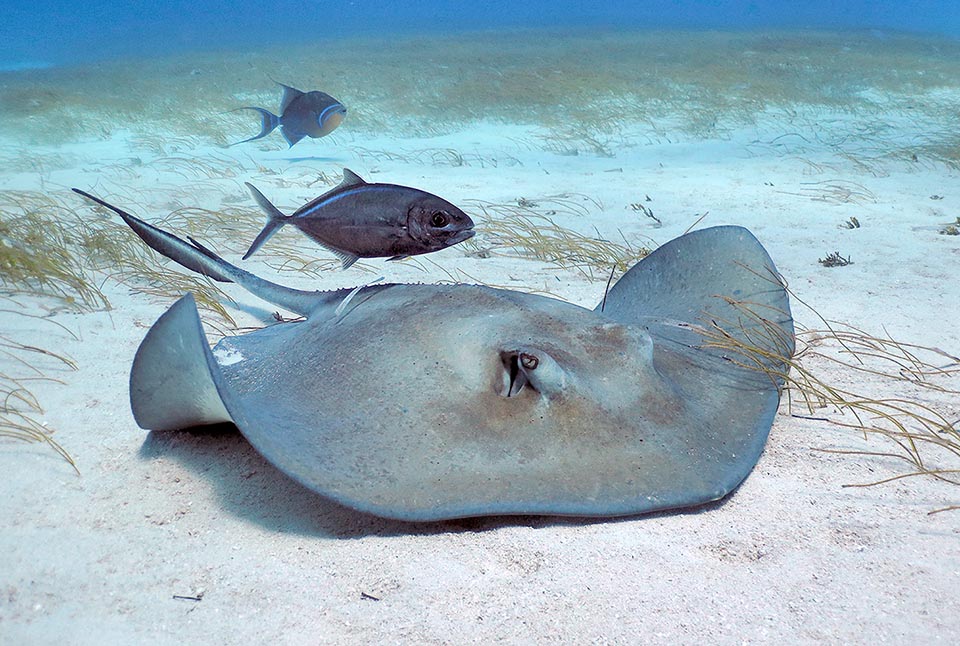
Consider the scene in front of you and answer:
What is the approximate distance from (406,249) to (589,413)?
1.19 meters

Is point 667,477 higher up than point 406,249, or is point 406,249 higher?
point 406,249

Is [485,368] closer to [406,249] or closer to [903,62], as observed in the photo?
[406,249]

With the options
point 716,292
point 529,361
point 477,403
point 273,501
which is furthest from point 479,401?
point 716,292

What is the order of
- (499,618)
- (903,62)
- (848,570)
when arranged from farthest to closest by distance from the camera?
(903,62), (848,570), (499,618)

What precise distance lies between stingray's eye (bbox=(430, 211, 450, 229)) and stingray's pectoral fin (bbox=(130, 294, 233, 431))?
3.50ft

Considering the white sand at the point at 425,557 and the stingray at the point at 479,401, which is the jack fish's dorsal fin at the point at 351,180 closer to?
the stingray at the point at 479,401

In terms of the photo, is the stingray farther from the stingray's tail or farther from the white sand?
the stingray's tail

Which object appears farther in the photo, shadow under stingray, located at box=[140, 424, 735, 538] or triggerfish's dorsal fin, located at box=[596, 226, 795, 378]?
triggerfish's dorsal fin, located at box=[596, 226, 795, 378]

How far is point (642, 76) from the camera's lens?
19.6 m

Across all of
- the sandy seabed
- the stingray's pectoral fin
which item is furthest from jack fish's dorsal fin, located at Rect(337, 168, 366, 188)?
the sandy seabed

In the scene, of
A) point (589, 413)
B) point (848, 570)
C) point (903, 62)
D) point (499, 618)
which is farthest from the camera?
point (903, 62)

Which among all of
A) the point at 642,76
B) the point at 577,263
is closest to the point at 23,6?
the point at 642,76

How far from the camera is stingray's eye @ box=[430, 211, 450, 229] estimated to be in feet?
8.93

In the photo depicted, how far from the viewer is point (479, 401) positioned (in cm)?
211
